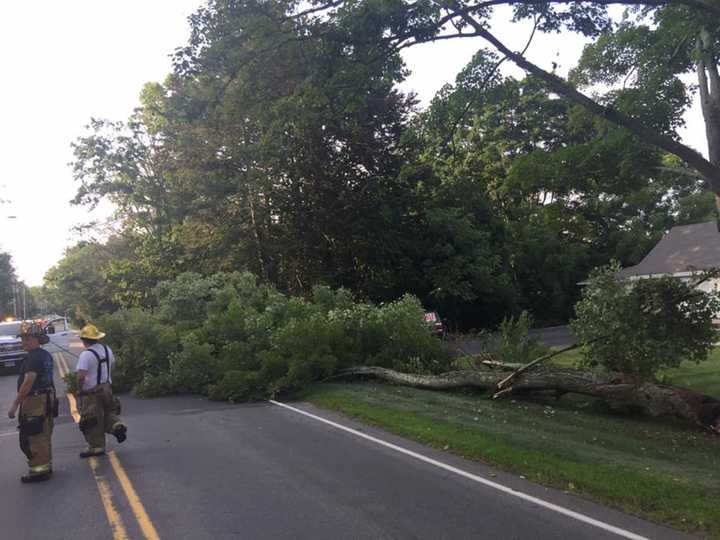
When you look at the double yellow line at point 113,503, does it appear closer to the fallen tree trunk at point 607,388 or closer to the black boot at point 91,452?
the black boot at point 91,452

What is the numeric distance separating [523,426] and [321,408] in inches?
172

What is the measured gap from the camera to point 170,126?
116 feet

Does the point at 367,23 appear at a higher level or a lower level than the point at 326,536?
higher

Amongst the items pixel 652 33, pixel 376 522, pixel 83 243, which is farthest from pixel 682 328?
pixel 83 243

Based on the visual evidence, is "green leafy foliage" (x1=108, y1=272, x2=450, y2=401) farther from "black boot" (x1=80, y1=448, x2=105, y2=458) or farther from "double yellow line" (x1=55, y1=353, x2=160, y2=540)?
"double yellow line" (x1=55, y1=353, x2=160, y2=540)

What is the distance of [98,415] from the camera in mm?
8711

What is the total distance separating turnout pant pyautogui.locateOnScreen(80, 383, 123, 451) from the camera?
28.2 ft

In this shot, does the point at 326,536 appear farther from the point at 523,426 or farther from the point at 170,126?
the point at 170,126

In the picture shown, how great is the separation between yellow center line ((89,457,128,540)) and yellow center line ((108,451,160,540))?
0.16 metres

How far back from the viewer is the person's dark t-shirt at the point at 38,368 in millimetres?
7836

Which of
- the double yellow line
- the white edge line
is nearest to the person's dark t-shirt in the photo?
the double yellow line

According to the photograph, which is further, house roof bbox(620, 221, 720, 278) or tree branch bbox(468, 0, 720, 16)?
house roof bbox(620, 221, 720, 278)

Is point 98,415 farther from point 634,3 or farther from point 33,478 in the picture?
point 634,3

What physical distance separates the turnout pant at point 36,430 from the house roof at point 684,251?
31.4 meters
